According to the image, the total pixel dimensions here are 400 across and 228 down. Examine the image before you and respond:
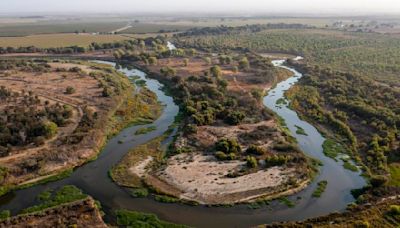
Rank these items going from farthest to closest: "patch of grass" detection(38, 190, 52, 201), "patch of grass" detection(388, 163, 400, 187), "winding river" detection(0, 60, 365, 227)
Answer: "patch of grass" detection(388, 163, 400, 187) → "patch of grass" detection(38, 190, 52, 201) → "winding river" detection(0, 60, 365, 227)

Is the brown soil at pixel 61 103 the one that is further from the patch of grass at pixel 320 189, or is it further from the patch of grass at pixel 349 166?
the patch of grass at pixel 349 166

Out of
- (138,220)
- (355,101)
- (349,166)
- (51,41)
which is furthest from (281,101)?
(51,41)

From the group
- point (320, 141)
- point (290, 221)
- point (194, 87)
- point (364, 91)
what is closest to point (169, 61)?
point (194, 87)

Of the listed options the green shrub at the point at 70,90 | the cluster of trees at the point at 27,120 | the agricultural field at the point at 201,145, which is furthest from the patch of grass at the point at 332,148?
the green shrub at the point at 70,90

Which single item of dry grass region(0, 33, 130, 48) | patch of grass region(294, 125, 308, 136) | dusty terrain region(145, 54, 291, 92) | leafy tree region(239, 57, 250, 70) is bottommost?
patch of grass region(294, 125, 308, 136)

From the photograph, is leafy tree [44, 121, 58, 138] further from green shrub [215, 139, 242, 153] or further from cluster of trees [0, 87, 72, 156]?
green shrub [215, 139, 242, 153]

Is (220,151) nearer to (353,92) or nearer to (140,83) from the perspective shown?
(353,92)

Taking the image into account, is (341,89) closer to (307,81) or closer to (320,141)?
(307,81)

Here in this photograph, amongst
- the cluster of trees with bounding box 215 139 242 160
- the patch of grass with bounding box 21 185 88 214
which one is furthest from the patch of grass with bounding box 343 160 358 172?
the patch of grass with bounding box 21 185 88 214
